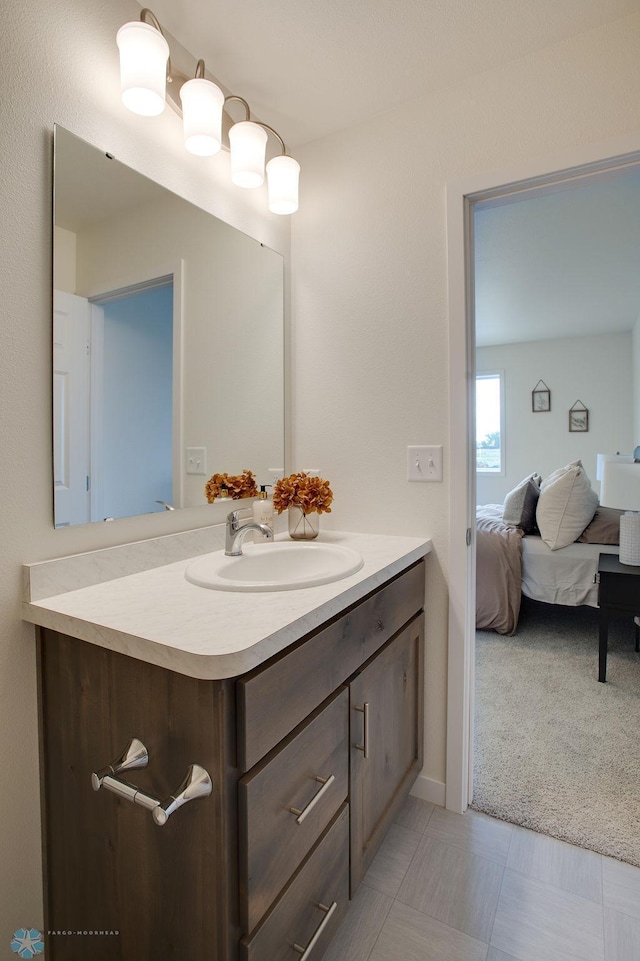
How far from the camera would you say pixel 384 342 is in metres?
1.68

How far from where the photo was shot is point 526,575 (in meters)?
3.03

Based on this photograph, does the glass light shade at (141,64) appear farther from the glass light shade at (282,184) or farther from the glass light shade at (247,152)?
the glass light shade at (282,184)

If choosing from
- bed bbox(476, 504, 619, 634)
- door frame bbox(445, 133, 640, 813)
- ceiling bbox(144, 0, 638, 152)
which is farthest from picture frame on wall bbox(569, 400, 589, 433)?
ceiling bbox(144, 0, 638, 152)

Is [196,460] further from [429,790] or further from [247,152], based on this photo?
[429,790]

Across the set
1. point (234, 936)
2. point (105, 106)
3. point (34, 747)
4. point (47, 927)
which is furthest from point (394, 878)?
point (105, 106)

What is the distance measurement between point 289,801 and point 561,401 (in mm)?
5536

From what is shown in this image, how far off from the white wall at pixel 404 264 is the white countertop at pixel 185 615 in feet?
1.76

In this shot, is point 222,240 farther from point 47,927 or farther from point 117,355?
point 47,927

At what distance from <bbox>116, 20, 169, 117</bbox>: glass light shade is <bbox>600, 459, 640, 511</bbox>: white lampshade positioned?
236cm

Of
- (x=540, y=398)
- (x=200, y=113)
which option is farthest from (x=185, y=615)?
(x=540, y=398)

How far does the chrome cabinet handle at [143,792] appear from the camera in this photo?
2.39ft

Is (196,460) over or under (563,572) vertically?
over

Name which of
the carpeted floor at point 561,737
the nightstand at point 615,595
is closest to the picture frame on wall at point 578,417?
the carpeted floor at point 561,737

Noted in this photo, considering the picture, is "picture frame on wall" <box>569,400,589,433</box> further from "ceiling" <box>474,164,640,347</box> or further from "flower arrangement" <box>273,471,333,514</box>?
"flower arrangement" <box>273,471,333,514</box>
